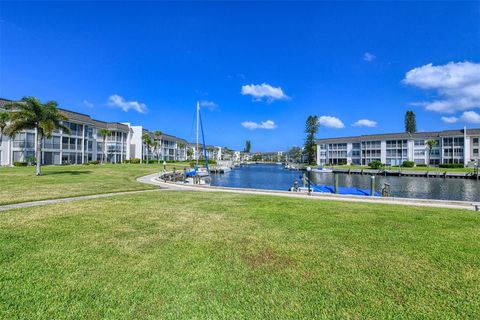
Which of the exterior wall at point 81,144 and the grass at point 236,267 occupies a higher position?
the exterior wall at point 81,144

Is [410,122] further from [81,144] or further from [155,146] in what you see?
[81,144]

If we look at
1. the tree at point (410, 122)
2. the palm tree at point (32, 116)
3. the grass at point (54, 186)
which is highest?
the tree at point (410, 122)

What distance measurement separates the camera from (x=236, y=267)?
4.71 meters

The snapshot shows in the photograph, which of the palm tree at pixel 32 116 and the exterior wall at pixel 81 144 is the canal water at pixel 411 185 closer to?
the palm tree at pixel 32 116

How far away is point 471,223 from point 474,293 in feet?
18.5

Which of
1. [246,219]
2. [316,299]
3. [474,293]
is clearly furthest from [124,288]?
[474,293]

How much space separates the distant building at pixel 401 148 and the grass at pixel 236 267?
71.3 m

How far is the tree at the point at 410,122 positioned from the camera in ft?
306

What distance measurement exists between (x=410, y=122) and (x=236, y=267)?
111767 millimetres

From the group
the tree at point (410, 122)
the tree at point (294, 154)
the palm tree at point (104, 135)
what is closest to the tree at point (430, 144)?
the tree at point (410, 122)

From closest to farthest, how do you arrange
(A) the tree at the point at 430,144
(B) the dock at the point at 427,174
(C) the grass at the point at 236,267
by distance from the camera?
(C) the grass at the point at 236,267
(B) the dock at the point at 427,174
(A) the tree at the point at 430,144

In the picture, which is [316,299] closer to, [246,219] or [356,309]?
[356,309]

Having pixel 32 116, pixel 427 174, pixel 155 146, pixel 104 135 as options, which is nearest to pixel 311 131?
pixel 427 174

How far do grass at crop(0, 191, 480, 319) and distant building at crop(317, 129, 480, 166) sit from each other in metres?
71.3
